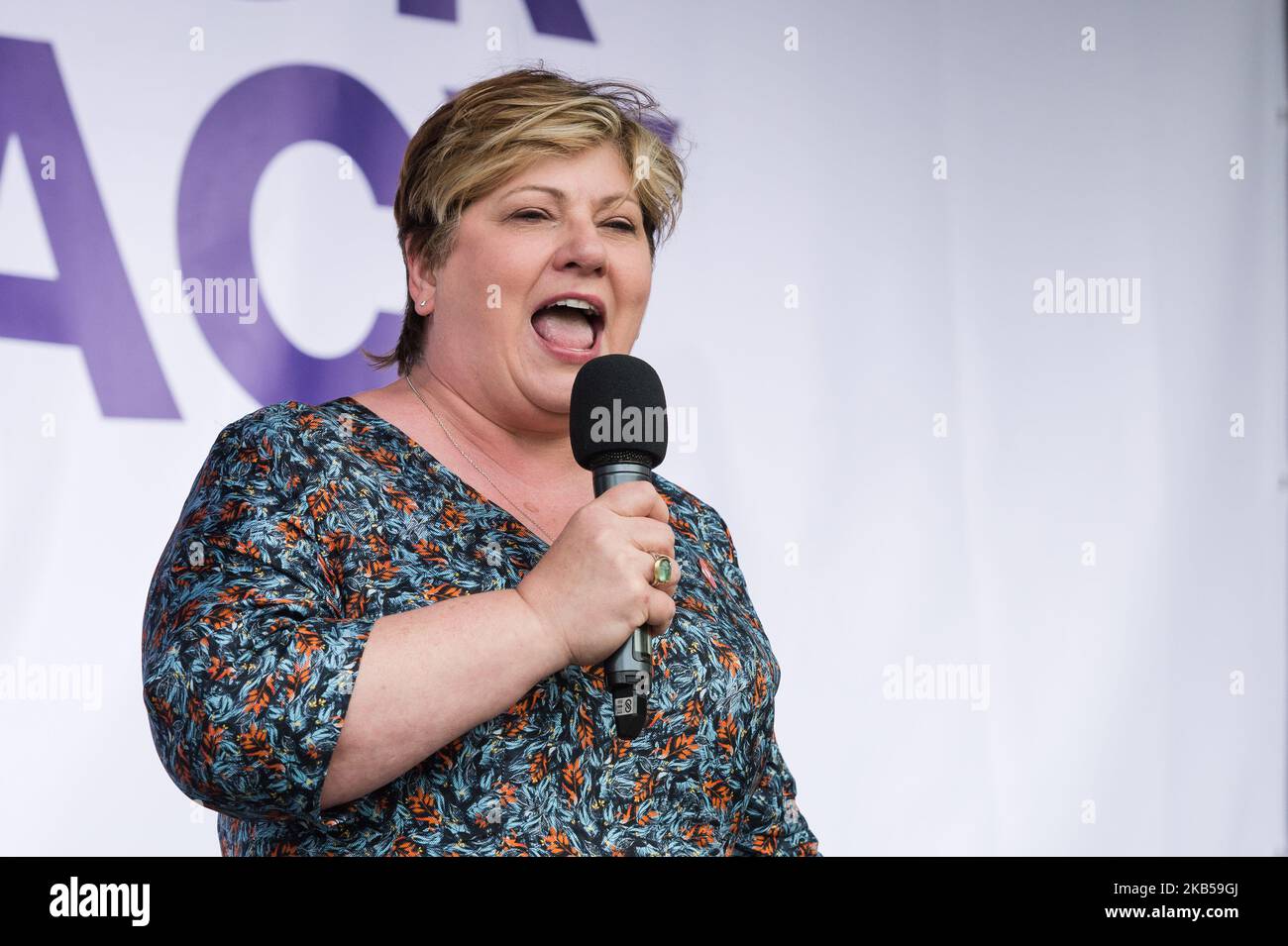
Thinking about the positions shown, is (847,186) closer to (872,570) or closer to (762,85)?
(762,85)

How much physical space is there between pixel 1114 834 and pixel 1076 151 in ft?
A: 5.50

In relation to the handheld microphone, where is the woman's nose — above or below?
above

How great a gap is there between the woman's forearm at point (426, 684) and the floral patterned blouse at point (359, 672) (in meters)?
0.02

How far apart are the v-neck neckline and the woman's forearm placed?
0.32 meters

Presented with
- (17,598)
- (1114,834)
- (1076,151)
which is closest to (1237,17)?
(1076,151)

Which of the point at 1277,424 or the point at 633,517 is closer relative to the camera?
the point at 633,517

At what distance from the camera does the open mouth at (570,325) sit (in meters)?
1.95

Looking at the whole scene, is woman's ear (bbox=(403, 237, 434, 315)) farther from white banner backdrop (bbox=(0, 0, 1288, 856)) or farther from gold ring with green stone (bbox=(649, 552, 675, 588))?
white banner backdrop (bbox=(0, 0, 1288, 856))

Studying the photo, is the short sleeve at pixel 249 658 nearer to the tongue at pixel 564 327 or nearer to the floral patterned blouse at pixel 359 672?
the floral patterned blouse at pixel 359 672

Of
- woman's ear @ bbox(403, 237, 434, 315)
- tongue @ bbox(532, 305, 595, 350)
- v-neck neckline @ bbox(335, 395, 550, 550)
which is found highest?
woman's ear @ bbox(403, 237, 434, 315)

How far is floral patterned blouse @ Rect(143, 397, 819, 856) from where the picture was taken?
1.44 metres

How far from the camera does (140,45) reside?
3.29 m

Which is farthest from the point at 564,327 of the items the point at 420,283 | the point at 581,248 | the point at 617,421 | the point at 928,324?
the point at 928,324

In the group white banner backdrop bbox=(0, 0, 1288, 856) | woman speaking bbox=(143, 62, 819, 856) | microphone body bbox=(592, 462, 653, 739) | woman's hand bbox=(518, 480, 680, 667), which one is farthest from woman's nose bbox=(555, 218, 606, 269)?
white banner backdrop bbox=(0, 0, 1288, 856)
